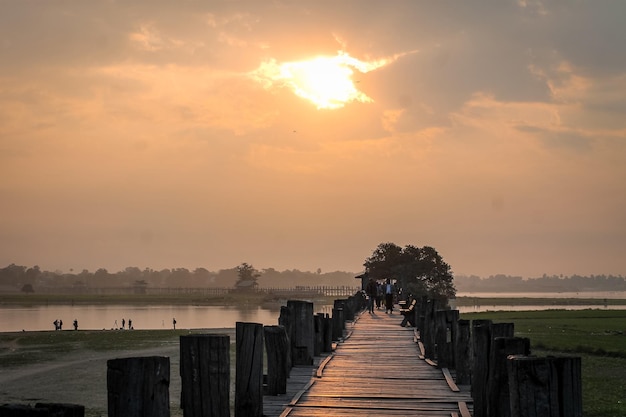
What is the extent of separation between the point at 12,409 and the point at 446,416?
20.6 feet

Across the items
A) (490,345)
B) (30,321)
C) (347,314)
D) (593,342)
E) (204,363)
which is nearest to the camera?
(204,363)

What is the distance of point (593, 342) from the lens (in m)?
37.1

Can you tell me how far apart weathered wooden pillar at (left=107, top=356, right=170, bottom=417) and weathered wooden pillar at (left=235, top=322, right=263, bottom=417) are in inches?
132

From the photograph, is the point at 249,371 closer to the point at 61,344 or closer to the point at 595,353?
the point at 595,353

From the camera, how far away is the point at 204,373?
7812 mm

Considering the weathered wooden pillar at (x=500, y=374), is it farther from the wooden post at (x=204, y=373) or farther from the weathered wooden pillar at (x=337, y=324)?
the weathered wooden pillar at (x=337, y=324)

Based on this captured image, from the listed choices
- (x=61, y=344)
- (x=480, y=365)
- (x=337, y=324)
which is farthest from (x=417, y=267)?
(x=480, y=365)

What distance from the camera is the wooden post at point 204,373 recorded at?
779 cm

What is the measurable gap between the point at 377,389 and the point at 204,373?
4.72 metres

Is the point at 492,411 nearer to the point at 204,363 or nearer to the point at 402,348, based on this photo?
the point at 204,363

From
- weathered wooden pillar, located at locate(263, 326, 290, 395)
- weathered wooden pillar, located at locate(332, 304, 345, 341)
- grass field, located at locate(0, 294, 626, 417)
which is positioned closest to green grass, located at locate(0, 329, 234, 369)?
A: grass field, located at locate(0, 294, 626, 417)

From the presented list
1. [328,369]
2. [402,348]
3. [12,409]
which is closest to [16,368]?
[402,348]

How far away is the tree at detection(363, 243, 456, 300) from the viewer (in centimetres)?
9550

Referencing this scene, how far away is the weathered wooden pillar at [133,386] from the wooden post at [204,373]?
1.71m
